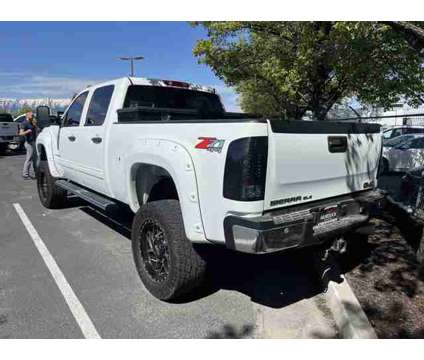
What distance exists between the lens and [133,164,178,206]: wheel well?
140 inches

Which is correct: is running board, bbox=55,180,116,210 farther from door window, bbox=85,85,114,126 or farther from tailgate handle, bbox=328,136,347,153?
tailgate handle, bbox=328,136,347,153

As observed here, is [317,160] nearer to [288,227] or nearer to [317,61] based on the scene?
[288,227]

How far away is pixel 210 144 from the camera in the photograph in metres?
2.64

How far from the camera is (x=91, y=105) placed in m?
4.89

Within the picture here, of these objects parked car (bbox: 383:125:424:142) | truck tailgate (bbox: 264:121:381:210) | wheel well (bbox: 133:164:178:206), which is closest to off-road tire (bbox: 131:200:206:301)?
wheel well (bbox: 133:164:178:206)

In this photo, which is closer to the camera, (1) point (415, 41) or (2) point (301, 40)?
(1) point (415, 41)

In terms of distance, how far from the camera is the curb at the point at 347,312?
264 centimetres

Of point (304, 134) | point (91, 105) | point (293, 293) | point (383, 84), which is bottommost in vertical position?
point (293, 293)

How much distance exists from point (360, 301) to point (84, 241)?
138 inches

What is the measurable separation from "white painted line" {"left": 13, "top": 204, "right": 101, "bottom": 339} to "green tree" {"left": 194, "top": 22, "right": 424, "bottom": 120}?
5428 millimetres

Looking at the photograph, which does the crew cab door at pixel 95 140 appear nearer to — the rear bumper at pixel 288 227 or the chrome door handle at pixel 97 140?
the chrome door handle at pixel 97 140

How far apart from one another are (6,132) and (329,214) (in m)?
17.9

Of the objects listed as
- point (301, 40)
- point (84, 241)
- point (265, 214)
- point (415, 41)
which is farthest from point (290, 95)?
point (265, 214)
